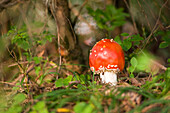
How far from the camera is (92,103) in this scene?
119cm

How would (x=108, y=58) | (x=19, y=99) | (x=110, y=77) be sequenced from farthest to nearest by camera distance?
(x=110, y=77) < (x=108, y=58) < (x=19, y=99)

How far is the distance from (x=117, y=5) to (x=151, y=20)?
807 millimetres

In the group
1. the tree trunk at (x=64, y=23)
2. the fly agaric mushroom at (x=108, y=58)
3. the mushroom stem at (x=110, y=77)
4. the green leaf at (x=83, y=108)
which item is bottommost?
the green leaf at (x=83, y=108)

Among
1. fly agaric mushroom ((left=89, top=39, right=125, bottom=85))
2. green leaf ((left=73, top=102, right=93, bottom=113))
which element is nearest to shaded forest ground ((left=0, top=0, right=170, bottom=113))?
green leaf ((left=73, top=102, right=93, bottom=113))

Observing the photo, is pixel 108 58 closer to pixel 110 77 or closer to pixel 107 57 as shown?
pixel 107 57

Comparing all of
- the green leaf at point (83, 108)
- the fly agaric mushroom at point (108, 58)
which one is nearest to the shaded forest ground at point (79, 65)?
the green leaf at point (83, 108)

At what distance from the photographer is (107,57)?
1.95 m

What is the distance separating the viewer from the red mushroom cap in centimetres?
195

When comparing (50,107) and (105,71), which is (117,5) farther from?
(50,107)

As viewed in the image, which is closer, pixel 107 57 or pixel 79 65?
pixel 107 57

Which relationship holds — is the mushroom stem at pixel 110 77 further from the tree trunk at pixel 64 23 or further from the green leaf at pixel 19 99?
the green leaf at pixel 19 99

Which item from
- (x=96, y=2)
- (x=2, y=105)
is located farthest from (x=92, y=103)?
(x=96, y=2)

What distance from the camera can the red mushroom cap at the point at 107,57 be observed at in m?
1.95

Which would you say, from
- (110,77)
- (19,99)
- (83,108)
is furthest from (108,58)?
(19,99)
